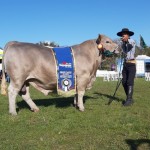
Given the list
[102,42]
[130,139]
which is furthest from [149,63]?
[130,139]

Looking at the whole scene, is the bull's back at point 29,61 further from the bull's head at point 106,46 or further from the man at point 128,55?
the man at point 128,55

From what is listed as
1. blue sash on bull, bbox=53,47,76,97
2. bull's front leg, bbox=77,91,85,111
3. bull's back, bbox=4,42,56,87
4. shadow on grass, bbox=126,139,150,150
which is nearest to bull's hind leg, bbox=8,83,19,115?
bull's back, bbox=4,42,56,87

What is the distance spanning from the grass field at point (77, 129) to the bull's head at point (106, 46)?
176 centimetres

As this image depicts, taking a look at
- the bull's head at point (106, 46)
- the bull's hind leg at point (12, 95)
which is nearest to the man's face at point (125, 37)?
the bull's head at point (106, 46)

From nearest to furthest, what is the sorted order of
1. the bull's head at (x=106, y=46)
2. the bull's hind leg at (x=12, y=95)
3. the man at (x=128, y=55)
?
1. the bull's hind leg at (x=12, y=95)
2. the bull's head at (x=106, y=46)
3. the man at (x=128, y=55)

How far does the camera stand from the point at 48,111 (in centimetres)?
1073

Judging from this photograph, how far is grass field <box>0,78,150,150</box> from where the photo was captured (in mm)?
6684

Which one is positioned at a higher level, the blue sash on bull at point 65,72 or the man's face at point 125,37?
the man's face at point 125,37

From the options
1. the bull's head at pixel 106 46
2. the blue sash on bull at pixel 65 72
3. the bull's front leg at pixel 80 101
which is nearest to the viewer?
the blue sash on bull at pixel 65 72

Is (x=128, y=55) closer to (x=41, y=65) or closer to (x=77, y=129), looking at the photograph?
(x=41, y=65)

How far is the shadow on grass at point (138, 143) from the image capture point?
6389 mm

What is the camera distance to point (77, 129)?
26.5ft

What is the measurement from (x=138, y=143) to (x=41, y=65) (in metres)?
4.41

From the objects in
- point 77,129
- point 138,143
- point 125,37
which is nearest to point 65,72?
point 77,129
